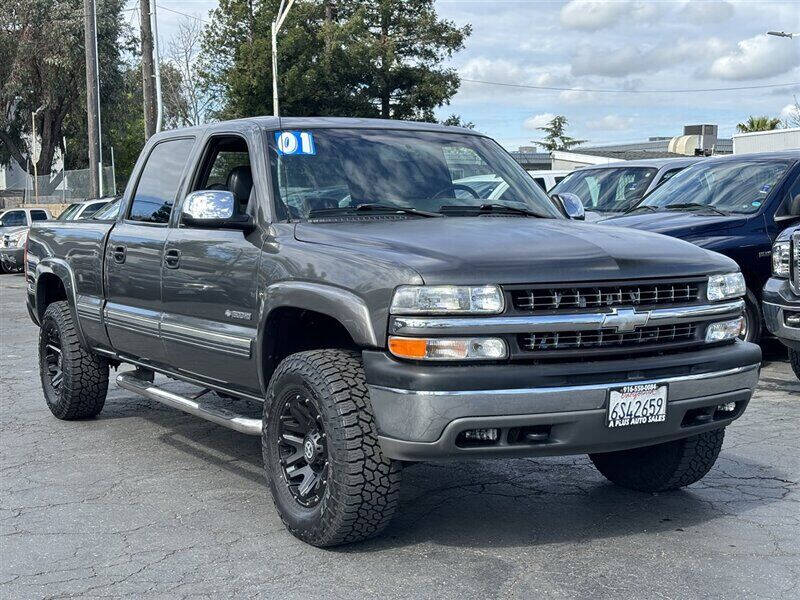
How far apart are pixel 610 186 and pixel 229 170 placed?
837 cm

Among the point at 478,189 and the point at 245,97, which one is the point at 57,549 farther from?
the point at 245,97


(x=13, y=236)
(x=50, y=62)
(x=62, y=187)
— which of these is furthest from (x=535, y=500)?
(x=50, y=62)

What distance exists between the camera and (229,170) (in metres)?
6.17

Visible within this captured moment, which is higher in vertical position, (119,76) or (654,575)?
(119,76)

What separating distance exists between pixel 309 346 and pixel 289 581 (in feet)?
4.12

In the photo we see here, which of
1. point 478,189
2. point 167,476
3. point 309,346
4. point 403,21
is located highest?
point 403,21

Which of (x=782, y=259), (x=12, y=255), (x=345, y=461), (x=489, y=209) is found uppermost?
(x=489, y=209)

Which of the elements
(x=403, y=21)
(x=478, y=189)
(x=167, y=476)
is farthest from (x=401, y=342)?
(x=403, y=21)

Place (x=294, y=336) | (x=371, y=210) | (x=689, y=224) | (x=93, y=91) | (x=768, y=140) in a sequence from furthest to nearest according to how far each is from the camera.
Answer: (x=93, y=91) → (x=768, y=140) → (x=689, y=224) → (x=371, y=210) → (x=294, y=336)

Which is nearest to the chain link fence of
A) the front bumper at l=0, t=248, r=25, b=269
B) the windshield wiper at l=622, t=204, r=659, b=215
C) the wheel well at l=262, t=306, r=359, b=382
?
the front bumper at l=0, t=248, r=25, b=269

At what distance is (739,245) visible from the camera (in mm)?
9555

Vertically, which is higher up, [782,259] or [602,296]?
[602,296]

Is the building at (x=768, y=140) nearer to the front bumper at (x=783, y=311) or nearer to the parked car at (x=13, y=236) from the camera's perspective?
the parked car at (x=13, y=236)

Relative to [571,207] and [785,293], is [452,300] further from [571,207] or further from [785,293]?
[785,293]
